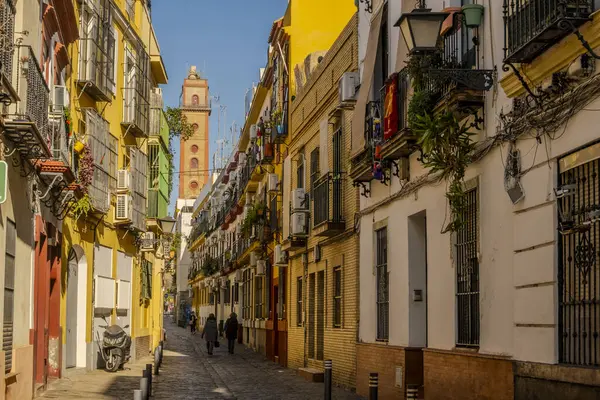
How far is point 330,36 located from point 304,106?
4512 mm

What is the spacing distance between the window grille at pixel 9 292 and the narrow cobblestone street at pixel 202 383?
3740mm

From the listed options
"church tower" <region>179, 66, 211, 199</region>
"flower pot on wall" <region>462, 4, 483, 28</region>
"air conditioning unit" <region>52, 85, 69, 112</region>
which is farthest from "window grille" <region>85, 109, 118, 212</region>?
"church tower" <region>179, 66, 211, 199</region>

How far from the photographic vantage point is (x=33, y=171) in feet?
54.0

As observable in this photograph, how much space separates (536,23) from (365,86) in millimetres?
8771

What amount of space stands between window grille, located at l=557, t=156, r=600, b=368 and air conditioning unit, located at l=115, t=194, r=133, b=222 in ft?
61.3

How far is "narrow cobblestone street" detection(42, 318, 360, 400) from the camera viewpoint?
1973 cm

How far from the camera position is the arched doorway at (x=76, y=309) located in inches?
968

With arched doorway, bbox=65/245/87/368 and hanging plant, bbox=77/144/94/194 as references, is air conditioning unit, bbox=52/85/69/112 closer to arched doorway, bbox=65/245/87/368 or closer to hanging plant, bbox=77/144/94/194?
hanging plant, bbox=77/144/94/194

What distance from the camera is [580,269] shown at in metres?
9.70

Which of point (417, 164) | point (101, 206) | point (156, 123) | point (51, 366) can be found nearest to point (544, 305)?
point (417, 164)

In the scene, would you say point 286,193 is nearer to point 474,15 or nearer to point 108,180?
point 108,180

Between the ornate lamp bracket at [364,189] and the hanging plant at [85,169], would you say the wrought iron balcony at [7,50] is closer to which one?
the ornate lamp bracket at [364,189]

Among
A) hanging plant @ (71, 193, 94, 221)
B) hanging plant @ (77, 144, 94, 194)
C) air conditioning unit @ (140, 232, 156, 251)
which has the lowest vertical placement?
air conditioning unit @ (140, 232, 156, 251)

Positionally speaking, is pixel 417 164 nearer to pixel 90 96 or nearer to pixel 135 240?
pixel 90 96
